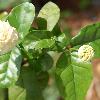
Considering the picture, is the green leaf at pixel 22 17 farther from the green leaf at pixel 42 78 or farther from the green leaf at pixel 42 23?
the green leaf at pixel 42 78

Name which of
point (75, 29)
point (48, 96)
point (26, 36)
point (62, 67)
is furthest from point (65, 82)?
point (75, 29)

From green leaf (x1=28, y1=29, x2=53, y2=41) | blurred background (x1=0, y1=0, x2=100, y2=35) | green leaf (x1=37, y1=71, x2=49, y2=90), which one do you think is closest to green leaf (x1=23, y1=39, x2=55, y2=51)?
green leaf (x1=28, y1=29, x2=53, y2=41)

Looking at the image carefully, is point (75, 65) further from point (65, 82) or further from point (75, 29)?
point (75, 29)

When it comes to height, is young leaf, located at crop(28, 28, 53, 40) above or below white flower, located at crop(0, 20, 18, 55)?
below

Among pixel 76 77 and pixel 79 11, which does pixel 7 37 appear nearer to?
pixel 76 77

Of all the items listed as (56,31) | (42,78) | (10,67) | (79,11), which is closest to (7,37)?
(10,67)

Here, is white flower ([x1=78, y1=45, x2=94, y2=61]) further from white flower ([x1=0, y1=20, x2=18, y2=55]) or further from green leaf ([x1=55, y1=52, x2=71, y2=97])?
white flower ([x1=0, y1=20, x2=18, y2=55])
